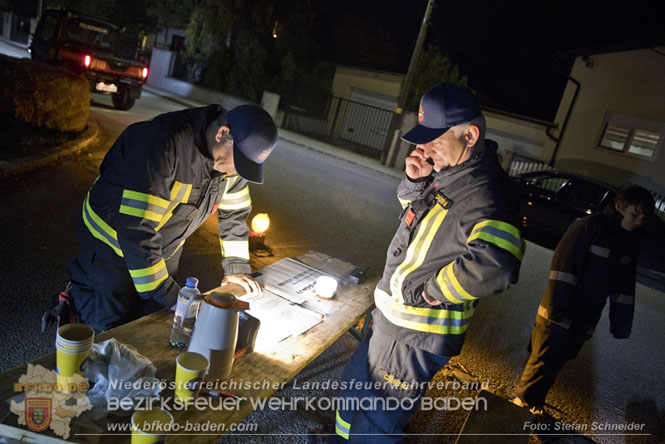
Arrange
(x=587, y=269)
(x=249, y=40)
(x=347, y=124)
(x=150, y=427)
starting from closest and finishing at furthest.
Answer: (x=150, y=427) < (x=587, y=269) < (x=347, y=124) < (x=249, y=40)

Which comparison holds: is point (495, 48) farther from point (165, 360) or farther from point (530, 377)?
point (165, 360)

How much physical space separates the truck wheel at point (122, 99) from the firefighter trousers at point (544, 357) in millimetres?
12610

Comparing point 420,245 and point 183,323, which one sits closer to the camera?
point 183,323

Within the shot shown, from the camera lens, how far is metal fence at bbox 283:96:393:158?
1984 centimetres

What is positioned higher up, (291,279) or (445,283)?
(445,283)

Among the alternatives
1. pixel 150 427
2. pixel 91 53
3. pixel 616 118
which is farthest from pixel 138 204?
pixel 616 118

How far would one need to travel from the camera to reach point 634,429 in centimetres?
375

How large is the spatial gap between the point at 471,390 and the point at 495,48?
94.5 ft

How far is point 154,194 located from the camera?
2.13m

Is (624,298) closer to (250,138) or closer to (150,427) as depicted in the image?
(250,138)

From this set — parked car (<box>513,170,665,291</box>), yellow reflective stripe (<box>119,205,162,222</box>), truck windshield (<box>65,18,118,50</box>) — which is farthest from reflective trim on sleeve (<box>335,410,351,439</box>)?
truck windshield (<box>65,18,118,50</box>)

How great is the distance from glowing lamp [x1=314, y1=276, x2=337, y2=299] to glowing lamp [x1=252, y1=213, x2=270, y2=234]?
232 cm

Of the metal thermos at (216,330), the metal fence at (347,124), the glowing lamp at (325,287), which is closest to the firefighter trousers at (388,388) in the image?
the glowing lamp at (325,287)

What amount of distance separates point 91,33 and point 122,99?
6.46 ft
